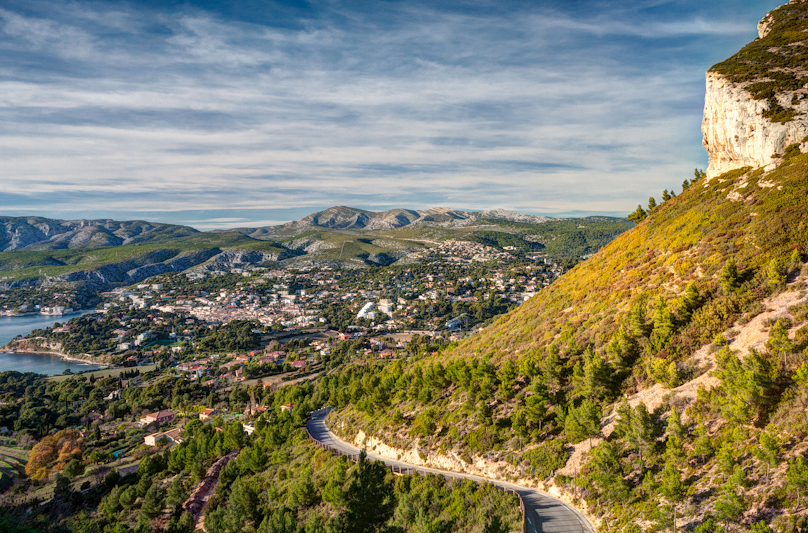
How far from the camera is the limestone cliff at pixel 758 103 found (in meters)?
A: 29.7

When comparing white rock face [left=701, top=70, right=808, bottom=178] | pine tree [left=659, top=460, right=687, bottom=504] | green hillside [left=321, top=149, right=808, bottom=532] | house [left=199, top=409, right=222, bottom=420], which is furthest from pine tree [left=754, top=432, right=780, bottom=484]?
house [left=199, top=409, right=222, bottom=420]

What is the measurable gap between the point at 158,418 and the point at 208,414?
8728mm

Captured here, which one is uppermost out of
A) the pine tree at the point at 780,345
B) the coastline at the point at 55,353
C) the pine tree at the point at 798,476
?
the pine tree at the point at 780,345

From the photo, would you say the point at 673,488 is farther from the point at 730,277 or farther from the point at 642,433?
the point at 730,277

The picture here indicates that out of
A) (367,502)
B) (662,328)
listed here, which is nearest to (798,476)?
(662,328)

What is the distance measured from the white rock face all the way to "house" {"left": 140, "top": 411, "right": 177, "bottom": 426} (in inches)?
2985

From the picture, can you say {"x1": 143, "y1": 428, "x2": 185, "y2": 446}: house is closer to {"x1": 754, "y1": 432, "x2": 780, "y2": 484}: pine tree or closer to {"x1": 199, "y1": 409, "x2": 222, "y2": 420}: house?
{"x1": 199, "y1": 409, "x2": 222, "y2": 420}: house

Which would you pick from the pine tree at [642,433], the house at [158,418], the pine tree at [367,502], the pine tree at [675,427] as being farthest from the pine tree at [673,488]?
the house at [158,418]

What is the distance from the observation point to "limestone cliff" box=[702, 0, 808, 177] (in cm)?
2966

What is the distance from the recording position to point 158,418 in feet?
200

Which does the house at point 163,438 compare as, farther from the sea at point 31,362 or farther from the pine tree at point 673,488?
the sea at point 31,362

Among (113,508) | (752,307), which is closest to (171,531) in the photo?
(113,508)

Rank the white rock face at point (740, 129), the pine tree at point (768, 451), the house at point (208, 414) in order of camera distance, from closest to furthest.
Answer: the pine tree at point (768, 451), the white rock face at point (740, 129), the house at point (208, 414)

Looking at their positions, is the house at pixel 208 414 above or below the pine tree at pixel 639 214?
below
